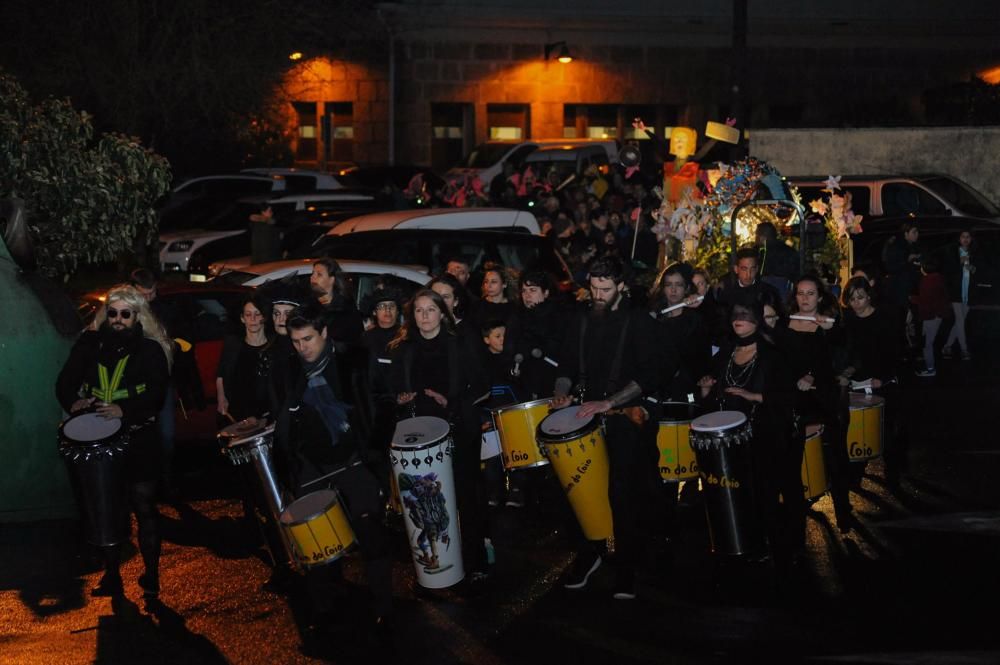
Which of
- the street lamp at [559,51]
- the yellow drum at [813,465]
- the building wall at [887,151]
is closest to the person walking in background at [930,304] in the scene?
the building wall at [887,151]

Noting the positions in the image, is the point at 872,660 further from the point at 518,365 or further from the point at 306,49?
the point at 306,49

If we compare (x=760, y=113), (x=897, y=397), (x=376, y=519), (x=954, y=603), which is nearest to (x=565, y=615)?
(x=376, y=519)

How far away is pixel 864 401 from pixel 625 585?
9.15 feet

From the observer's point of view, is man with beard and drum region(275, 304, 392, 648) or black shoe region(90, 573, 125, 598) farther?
black shoe region(90, 573, 125, 598)

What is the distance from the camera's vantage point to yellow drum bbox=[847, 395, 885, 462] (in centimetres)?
1000

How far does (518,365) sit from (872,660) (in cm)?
409

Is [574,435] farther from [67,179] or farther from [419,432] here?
[67,179]

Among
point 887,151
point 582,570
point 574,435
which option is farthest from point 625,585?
point 887,151

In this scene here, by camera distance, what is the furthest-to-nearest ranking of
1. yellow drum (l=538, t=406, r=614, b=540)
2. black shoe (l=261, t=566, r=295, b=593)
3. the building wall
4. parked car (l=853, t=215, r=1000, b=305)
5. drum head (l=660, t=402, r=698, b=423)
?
the building wall
parked car (l=853, t=215, r=1000, b=305)
drum head (l=660, t=402, r=698, b=423)
black shoe (l=261, t=566, r=295, b=593)
yellow drum (l=538, t=406, r=614, b=540)

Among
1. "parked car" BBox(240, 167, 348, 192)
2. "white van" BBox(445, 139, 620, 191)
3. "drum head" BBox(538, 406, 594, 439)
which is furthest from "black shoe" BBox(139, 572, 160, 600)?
"white van" BBox(445, 139, 620, 191)

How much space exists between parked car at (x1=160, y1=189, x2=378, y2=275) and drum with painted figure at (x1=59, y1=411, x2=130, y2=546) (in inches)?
526

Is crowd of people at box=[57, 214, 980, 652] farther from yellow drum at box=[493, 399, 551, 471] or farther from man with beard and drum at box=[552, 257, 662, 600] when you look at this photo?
yellow drum at box=[493, 399, 551, 471]

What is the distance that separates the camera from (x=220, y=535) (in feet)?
32.4

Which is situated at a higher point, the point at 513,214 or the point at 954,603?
the point at 513,214
